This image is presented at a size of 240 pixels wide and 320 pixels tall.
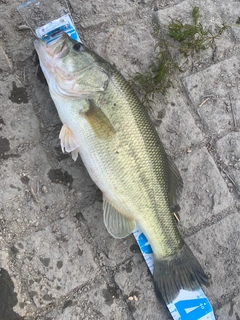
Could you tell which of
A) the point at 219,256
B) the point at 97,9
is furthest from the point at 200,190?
the point at 97,9

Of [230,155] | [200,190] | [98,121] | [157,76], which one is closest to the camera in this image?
[98,121]

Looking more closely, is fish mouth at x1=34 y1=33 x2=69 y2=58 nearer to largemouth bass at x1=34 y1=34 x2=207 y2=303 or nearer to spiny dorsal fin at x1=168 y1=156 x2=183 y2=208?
largemouth bass at x1=34 y1=34 x2=207 y2=303

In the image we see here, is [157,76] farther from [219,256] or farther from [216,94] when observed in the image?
[219,256]

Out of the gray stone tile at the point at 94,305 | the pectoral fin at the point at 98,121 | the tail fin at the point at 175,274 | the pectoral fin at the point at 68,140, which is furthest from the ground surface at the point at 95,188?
the pectoral fin at the point at 98,121

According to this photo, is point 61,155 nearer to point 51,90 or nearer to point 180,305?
point 51,90

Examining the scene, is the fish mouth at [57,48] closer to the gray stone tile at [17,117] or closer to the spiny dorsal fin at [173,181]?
the gray stone tile at [17,117]

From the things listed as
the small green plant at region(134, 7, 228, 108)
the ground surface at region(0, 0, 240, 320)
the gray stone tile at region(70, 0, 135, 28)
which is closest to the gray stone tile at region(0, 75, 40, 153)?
the ground surface at region(0, 0, 240, 320)

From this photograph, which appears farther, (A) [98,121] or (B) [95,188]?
(B) [95,188]
